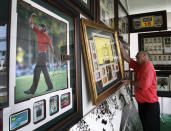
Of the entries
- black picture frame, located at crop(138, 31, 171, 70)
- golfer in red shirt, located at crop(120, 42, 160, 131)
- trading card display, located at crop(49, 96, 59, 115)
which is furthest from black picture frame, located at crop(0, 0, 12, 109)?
black picture frame, located at crop(138, 31, 171, 70)

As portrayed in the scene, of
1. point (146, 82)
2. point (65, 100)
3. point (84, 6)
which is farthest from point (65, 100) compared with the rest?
point (146, 82)

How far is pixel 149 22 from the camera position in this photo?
227cm

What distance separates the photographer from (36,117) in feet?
1.41

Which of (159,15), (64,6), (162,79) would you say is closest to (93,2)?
(64,6)

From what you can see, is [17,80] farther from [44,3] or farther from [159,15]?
[159,15]

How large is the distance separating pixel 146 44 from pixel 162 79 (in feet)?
2.11

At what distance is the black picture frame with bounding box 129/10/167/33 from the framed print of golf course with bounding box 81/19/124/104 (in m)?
1.30

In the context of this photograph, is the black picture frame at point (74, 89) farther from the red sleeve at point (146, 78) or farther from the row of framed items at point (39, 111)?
the red sleeve at point (146, 78)

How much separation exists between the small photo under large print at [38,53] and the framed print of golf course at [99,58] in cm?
18

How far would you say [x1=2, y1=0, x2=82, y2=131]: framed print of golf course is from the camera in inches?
14.7

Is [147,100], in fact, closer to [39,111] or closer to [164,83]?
[164,83]

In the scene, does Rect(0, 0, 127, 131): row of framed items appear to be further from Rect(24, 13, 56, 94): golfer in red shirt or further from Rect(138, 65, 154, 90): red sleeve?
Rect(138, 65, 154, 90): red sleeve

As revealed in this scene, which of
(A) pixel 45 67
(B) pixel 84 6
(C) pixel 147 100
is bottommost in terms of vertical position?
(C) pixel 147 100

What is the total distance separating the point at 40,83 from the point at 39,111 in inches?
3.3
